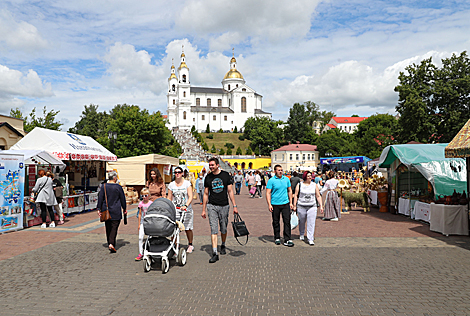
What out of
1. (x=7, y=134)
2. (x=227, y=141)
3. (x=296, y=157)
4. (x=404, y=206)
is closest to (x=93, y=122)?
(x=227, y=141)

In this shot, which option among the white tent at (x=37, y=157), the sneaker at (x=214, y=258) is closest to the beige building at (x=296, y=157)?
the white tent at (x=37, y=157)

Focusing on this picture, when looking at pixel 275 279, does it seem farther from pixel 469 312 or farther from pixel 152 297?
pixel 469 312

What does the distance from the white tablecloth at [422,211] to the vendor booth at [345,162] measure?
118ft

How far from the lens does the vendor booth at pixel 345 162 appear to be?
47.3 m

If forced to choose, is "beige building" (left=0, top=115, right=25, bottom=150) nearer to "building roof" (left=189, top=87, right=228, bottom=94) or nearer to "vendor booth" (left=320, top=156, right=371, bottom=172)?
"vendor booth" (left=320, top=156, right=371, bottom=172)

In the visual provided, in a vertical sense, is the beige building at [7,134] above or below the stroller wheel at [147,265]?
above

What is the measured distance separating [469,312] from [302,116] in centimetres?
9613

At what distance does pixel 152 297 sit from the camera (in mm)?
4871

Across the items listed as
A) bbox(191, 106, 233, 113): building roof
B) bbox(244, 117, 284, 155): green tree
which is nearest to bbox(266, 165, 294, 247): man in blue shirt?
bbox(244, 117, 284, 155): green tree

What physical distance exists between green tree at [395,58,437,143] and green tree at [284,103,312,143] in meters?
59.4

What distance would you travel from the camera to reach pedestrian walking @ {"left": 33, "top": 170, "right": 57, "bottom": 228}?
421 inches

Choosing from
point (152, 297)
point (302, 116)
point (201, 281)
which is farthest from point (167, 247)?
point (302, 116)

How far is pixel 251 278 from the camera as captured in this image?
571cm

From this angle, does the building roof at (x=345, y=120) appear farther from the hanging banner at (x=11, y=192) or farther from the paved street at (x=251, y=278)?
the hanging banner at (x=11, y=192)
